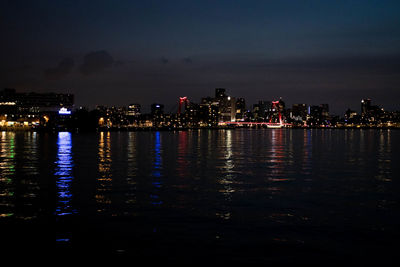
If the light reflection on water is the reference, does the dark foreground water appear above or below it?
below

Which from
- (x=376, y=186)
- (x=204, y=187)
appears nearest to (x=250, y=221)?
(x=204, y=187)

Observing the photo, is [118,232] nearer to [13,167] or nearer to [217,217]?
[217,217]

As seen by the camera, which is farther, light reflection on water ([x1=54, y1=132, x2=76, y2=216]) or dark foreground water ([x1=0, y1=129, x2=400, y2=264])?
light reflection on water ([x1=54, y1=132, x2=76, y2=216])

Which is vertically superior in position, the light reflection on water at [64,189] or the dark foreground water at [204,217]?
the light reflection on water at [64,189]

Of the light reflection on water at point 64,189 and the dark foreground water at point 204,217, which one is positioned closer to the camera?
the dark foreground water at point 204,217

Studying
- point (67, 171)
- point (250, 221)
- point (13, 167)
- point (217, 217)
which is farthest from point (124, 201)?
point (13, 167)

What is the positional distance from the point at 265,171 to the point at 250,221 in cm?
1585

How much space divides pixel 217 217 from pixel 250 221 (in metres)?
1.27

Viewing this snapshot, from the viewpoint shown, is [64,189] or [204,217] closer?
[204,217]

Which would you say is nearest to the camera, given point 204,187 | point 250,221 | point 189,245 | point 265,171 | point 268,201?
point 189,245

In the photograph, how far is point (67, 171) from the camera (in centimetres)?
3016

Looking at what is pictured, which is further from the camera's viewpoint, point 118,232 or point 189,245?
point 118,232

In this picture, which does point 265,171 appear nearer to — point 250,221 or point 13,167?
point 250,221

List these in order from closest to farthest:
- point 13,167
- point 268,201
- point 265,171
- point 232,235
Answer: point 232,235 → point 268,201 → point 265,171 → point 13,167
